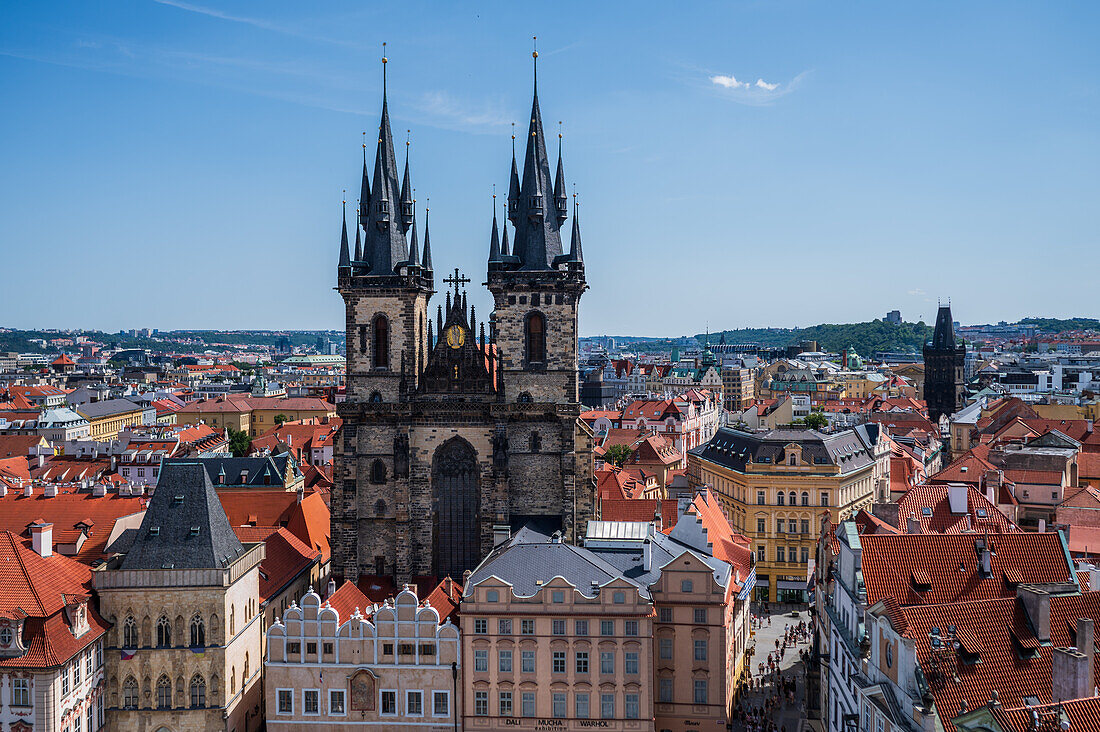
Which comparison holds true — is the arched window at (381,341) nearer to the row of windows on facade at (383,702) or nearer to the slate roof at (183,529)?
the slate roof at (183,529)

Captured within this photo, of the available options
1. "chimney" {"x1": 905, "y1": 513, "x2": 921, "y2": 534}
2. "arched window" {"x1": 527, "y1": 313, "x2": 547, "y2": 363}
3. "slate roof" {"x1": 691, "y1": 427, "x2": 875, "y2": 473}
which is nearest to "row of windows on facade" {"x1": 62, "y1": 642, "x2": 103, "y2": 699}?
"arched window" {"x1": 527, "y1": 313, "x2": 547, "y2": 363}

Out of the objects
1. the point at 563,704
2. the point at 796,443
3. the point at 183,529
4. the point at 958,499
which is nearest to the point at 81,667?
the point at 183,529

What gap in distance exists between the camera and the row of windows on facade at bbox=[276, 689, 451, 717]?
5375cm

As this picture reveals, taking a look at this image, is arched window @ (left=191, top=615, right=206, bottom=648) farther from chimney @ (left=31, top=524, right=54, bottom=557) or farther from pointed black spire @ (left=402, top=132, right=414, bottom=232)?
pointed black spire @ (left=402, top=132, right=414, bottom=232)

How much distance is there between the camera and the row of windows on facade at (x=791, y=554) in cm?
9256

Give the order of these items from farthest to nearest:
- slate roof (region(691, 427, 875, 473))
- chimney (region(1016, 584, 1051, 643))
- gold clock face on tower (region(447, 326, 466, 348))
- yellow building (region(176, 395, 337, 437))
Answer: yellow building (region(176, 395, 337, 437)), slate roof (region(691, 427, 875, 473)), gold clock face on tower (region(447, 326, 466, 348)), chimney (region(1016, 584, 1051, 643))

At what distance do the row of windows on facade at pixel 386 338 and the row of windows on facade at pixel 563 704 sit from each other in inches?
1038

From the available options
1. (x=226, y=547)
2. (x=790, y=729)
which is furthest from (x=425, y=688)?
(x=790, y=729)

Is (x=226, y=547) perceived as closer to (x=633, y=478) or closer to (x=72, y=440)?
(x=633, y=478)

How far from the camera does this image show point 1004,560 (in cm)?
4688

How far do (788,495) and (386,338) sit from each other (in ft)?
147

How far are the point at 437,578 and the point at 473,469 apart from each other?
27.8ft

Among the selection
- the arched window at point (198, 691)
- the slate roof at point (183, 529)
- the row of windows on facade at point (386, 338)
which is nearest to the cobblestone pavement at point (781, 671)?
the row of windows on facade at point (386, 338)

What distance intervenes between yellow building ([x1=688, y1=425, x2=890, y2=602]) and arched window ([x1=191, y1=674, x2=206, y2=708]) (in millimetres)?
51882
